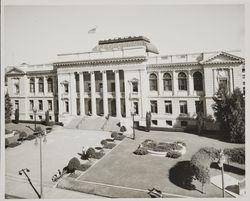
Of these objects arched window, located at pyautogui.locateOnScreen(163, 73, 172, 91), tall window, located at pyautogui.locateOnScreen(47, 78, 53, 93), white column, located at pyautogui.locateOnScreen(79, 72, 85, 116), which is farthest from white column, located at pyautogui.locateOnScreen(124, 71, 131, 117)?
tall window, located at pyautogui.locateOnScreen(47, 78, 53, 93)

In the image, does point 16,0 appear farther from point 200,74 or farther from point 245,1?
point 200,74

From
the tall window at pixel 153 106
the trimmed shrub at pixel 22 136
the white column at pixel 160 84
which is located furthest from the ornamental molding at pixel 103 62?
the trimmed shrub at pixel 22 136

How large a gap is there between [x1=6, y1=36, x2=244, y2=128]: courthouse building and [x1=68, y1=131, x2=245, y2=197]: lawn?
599 centimetres

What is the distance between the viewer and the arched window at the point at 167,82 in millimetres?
33500

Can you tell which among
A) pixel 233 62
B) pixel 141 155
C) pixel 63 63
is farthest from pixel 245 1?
pixel 63 63

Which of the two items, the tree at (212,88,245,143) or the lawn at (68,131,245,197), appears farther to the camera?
the tree at (212,88,245,143)

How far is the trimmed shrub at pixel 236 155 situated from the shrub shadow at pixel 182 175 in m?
3.22

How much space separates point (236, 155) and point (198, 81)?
1387cm

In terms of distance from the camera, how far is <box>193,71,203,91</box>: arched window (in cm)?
3170

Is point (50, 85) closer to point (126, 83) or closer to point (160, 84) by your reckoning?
point (126, 83)

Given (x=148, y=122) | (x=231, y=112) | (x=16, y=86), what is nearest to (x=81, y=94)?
(x=16, y=86)

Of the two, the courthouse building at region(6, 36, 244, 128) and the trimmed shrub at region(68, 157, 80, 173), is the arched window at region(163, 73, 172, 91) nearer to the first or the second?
the courthouse building at region(6, 36, 244, 128)

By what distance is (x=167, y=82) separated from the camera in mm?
33625

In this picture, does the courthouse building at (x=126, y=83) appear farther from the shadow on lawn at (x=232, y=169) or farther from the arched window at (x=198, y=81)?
the shadow on lawn at (x=232, y=169)
